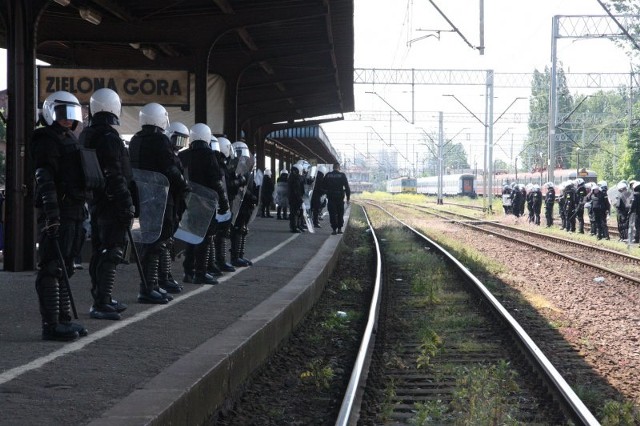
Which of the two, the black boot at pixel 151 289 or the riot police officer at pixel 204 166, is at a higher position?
the riot police officer at pixel 204 166

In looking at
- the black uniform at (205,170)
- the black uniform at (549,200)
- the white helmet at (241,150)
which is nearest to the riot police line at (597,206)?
the black uniform at (549,200)

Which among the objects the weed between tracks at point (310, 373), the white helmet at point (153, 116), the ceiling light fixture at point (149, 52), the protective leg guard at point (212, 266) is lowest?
the weed between tracks at point (310, 373)

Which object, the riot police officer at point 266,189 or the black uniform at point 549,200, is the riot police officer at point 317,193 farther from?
the black uniform at point 549,200

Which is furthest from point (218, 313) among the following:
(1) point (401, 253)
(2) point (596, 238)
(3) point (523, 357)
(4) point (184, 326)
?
(2) point (596, 238)

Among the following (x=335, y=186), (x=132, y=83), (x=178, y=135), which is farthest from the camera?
(x=335, y=186)

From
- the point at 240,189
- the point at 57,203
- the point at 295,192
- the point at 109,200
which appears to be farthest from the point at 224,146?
the point at 295,192

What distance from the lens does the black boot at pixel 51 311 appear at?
22.4ft

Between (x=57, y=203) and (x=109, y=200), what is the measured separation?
36.2 inches

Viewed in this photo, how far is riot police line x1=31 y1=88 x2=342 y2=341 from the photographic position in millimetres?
6883

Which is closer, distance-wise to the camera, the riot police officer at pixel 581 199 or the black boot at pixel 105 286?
the black boot at pixel 105 286

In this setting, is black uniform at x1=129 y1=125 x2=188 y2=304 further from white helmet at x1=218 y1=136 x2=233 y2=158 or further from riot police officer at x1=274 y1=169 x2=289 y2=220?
riot police officer at x1=274 y1=169 x2=289 y2=220

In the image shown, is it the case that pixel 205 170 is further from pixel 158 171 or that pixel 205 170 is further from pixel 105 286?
pixel 105 286

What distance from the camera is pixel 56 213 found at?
22.2 ft

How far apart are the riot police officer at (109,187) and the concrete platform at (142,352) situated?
607 mm
